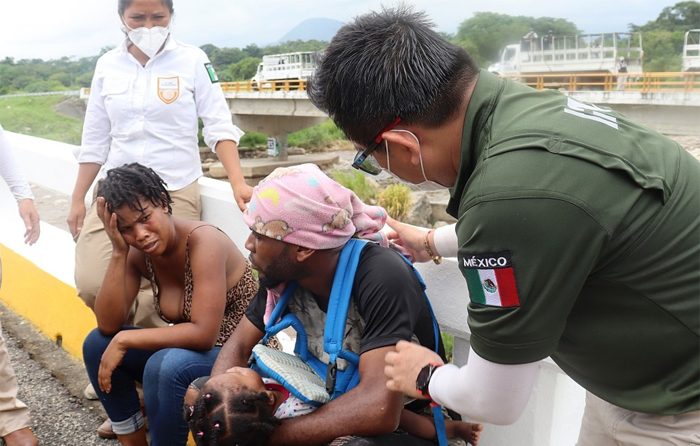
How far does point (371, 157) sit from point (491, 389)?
58cm

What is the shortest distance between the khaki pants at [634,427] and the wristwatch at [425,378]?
0.44 m

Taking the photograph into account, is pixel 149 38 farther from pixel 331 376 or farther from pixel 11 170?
pixel 331 376

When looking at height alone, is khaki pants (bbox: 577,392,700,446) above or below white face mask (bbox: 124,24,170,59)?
below

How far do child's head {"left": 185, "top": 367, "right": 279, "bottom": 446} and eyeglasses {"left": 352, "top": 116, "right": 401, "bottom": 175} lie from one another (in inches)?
31.4

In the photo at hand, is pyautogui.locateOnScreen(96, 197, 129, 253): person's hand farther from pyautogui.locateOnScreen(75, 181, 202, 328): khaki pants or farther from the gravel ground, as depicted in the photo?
the gravel ground

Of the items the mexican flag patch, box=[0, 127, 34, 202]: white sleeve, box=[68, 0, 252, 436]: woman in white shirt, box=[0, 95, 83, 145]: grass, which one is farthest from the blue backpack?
box=[0, 95, 83, 145]: grass

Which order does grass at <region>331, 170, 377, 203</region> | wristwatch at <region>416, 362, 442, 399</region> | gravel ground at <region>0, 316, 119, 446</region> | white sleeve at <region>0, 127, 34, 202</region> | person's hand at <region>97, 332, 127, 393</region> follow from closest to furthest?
wristwatch at <region>416, 362, 442, 399</region>
person's hand at <region>97, 332, 127, 393</region>
gravel ground at <region>0, 316, 119, 446</region>
white sleeve at <region>0, 127, 34, 202</region>
grass at <region>331, 170, 377, 203</region>

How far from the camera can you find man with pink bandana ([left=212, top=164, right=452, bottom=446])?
1.91m

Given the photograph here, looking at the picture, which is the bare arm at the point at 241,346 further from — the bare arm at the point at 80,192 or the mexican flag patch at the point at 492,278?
the bare arm at the point at 80,192

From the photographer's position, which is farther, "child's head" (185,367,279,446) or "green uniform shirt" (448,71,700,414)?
"child's head" (185,367,279,446)

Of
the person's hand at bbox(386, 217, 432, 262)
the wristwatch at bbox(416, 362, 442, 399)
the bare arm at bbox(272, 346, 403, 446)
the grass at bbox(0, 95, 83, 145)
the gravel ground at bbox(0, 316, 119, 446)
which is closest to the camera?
the wristwatch at bbox(416, 362, 442, 399)

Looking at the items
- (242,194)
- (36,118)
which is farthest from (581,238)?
(36,118)

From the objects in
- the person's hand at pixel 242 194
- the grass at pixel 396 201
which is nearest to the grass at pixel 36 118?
the grass at pixel 396 201

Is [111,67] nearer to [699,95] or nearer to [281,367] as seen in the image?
[281,367]
